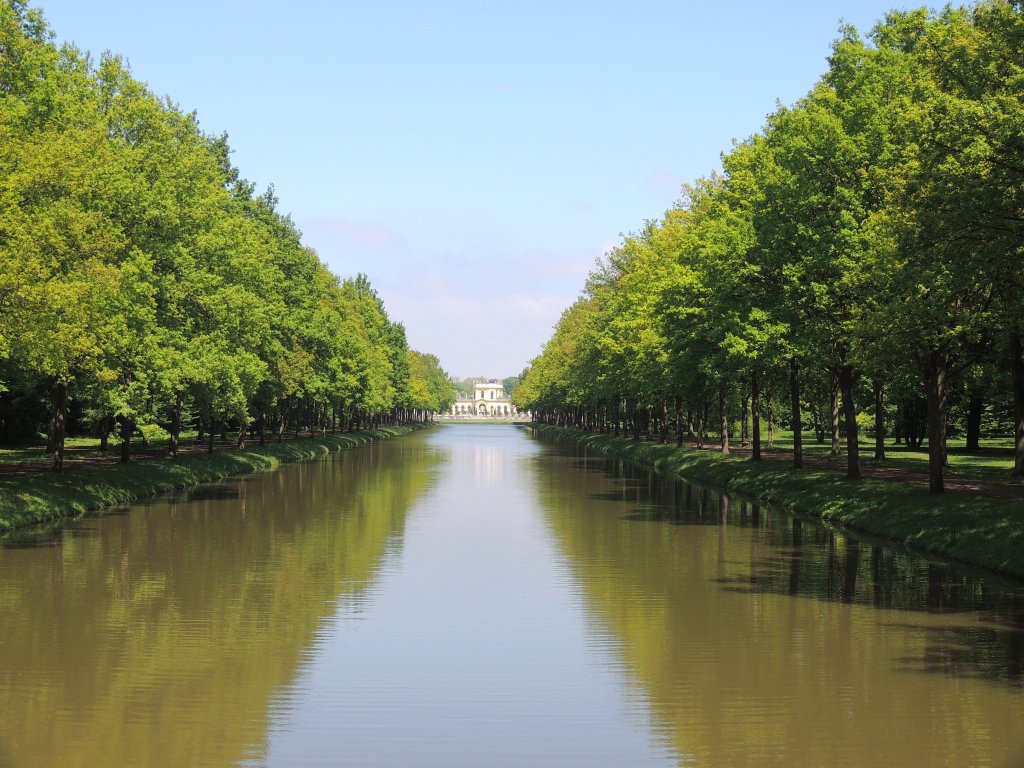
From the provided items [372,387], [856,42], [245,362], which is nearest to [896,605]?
[856,42]

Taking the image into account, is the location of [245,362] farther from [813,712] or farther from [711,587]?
[813,712]

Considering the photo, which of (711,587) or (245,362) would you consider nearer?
(711,587)

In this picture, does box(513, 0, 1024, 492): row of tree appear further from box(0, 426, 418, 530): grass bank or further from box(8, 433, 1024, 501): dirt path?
box(0, 426, 418, 530): grass bank

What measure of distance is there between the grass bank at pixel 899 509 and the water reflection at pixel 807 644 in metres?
1.14

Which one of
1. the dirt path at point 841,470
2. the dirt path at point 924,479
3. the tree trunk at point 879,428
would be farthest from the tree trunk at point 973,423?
A: the dirt path at point 924,479

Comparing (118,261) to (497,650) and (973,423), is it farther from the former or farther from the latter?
(973,423)

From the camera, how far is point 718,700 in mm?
15023

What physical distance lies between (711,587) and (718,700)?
31.1ft

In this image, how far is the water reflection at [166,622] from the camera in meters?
13.2

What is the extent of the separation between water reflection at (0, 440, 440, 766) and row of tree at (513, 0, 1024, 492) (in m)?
15.6

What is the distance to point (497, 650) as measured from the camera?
1847cm

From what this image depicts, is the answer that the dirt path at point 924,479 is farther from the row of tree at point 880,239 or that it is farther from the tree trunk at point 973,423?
the tree trunk at point 973,423

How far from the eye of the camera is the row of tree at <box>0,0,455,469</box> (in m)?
31.5

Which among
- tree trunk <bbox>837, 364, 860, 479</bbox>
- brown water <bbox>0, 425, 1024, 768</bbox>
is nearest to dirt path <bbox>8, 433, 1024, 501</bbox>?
tree trunk <bbox>837, 364, 860, 479</bbox>
